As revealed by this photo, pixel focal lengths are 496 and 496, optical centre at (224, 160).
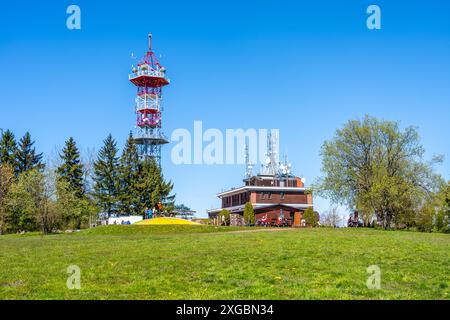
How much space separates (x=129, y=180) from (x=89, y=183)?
26.7ft

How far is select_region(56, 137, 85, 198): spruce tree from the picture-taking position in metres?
74.3

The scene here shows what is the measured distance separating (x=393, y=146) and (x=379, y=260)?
1423 inches

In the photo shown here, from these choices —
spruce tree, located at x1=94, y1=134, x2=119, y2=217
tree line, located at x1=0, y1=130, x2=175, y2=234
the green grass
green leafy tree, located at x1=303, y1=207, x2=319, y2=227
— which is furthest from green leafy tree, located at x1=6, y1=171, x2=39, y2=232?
the green grass

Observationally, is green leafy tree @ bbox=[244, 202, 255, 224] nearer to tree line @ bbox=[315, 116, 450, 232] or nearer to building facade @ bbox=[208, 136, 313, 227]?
building facade @ bbox=[208, 136, 313, 227]

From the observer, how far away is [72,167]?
74688 mm

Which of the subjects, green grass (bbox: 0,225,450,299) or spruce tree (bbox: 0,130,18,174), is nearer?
green grass (bbox: 0,225,450,299)

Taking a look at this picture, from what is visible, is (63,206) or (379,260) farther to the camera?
(63,206)

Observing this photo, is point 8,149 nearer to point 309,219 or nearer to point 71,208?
point 71,208

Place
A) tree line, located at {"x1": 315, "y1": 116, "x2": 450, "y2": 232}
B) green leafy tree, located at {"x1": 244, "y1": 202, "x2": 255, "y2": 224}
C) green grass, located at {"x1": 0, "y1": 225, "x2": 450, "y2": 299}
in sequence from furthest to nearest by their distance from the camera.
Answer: green leafy tree, located at {"x1": 244, "y1": 202, "x2": 255, "y2": 224}
tree line, located at {"x1": 315, "y1": 116, "x2": 450, "y2": 232}
green grass, located at {"x1": 0, "y1": 225, "x2": 450, "y2": 299}

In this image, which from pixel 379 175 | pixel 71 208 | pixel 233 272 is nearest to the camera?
pixel 233 272

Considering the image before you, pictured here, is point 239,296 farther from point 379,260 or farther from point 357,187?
point 357,187

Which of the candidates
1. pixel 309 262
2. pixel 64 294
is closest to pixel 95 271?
→ pixel 64 294

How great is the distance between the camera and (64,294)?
11883 mm

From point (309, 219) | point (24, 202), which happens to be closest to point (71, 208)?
point (24, 202)
